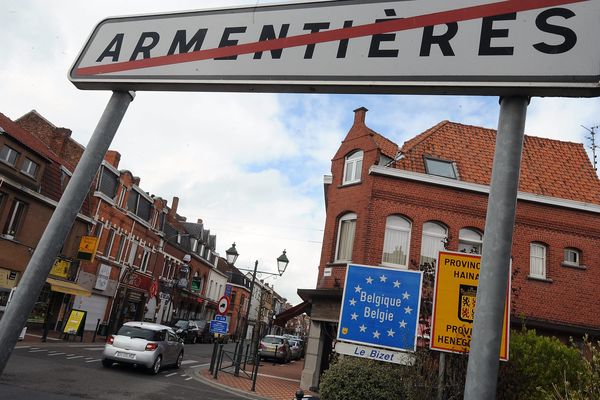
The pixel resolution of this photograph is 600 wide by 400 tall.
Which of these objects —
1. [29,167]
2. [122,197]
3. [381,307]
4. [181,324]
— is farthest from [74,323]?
[381,307]

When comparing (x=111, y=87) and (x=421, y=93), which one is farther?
(x=111, y=87)

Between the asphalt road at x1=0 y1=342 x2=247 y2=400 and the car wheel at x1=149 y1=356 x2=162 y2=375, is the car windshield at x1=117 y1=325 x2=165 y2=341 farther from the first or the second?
the asphalt road at x1=0 y1=342 x2=247 y2=400

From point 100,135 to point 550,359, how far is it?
22.7ft

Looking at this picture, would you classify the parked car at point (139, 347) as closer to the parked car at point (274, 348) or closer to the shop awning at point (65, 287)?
the shop awning at point (65, 287)

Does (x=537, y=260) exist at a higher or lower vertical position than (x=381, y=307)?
higher

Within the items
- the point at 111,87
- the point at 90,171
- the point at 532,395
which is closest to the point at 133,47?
the point at 111,87

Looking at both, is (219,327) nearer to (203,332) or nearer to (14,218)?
(14,218)

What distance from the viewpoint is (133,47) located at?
2404mm

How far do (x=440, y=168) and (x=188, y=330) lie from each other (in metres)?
26.1

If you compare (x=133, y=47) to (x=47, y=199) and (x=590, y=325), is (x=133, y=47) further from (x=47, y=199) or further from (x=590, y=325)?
(x=47, y=199)

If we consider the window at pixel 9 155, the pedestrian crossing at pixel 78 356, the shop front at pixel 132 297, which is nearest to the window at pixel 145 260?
the shop front at pixel 132 297

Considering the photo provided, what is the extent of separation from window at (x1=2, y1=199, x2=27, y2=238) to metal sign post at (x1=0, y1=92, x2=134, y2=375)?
23.8 meters

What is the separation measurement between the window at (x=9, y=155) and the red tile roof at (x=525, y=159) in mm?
18732

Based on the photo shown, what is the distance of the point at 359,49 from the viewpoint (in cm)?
199
